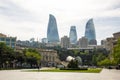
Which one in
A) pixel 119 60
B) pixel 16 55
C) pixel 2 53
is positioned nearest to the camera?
pixel 119 60

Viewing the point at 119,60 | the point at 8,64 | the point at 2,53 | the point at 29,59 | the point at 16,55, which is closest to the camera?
the point at 119,60

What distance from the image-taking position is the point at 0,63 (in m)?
128

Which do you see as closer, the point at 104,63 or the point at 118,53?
the point at 118,53

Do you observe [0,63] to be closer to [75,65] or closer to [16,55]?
[16,55]

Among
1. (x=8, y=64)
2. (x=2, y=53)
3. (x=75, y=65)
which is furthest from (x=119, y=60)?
(x=8, y=64)

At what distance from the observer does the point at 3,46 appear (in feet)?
419

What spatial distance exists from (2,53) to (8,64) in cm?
3105

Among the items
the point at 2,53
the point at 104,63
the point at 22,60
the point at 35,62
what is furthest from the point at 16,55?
the point at 104,63

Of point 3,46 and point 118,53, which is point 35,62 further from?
point 118,53

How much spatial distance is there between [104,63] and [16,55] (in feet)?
209

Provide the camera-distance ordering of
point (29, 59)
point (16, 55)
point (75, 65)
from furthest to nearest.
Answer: point (29, 59) → point (16, 55) → point (75, 65)

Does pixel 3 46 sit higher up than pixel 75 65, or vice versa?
pixel 3 46

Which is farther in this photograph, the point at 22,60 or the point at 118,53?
the point at 22,60

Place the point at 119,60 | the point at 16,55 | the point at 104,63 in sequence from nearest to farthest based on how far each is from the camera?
the point at 119,60
the point at 16,55
the point at 104,63
